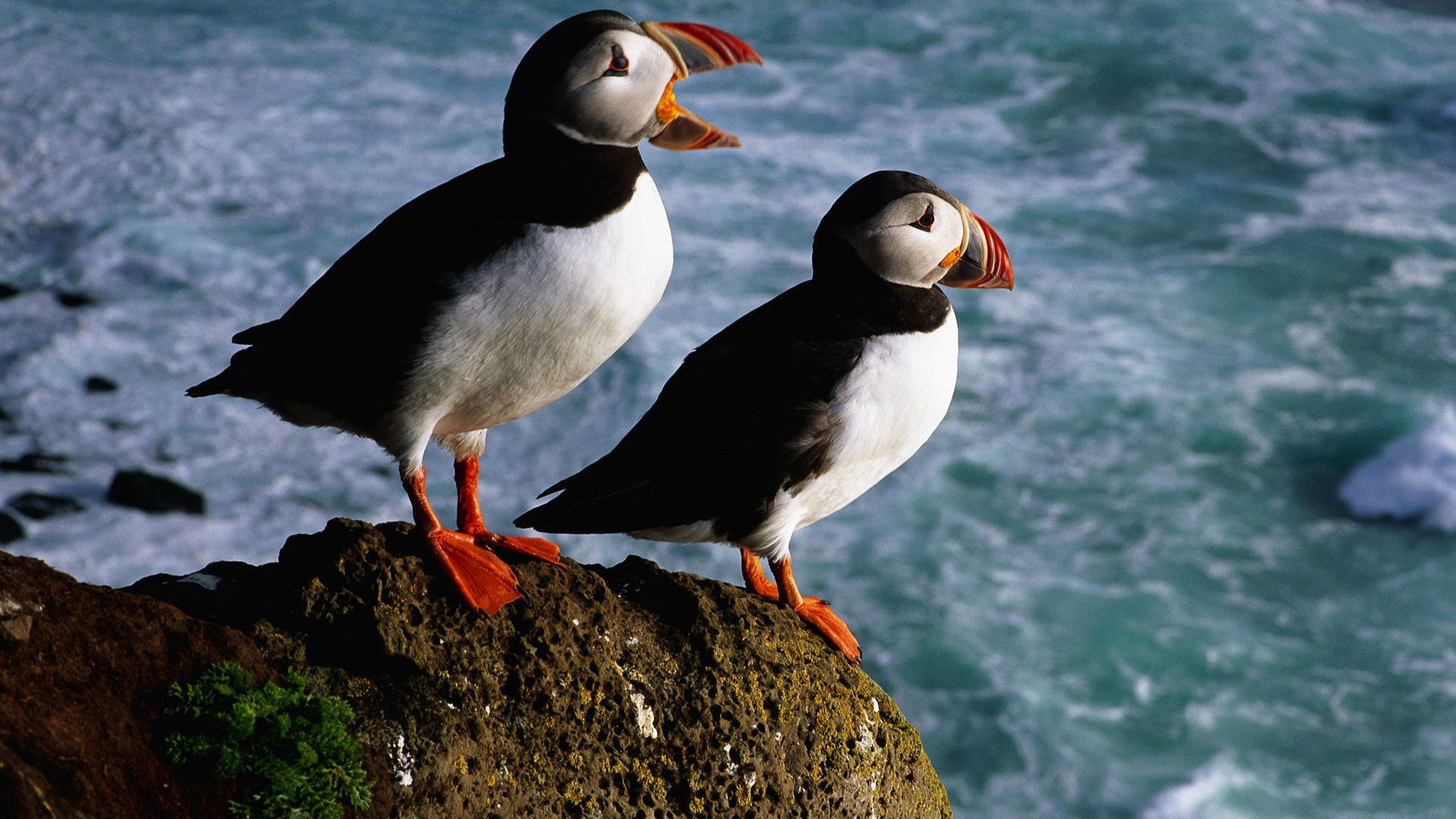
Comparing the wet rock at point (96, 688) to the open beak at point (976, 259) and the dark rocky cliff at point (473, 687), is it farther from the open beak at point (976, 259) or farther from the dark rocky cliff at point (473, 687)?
the open beak at point (976, 259)

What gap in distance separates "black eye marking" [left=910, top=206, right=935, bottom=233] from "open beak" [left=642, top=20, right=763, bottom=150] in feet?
2.20

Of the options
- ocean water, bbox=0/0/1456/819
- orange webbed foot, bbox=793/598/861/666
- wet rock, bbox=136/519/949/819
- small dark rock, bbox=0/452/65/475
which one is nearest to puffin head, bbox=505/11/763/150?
wet rock, bbox=136/519/949/819

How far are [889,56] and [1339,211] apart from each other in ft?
30.9

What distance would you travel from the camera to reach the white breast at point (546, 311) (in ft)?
14.6

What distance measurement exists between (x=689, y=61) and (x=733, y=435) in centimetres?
129

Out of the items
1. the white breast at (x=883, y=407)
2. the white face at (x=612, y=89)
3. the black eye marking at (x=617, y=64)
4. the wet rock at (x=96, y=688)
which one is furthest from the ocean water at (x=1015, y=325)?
the wet rock at (x=96, y=688)

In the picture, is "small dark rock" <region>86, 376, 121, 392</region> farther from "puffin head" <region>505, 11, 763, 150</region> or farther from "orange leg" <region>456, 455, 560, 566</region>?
"puffin head" <region>505, 11, 763, 150</region>

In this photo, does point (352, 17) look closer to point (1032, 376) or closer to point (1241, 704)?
point (1032, 376)

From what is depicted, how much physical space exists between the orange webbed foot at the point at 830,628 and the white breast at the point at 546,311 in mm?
1239

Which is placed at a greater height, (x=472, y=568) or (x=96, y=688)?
(x=96, y=688)

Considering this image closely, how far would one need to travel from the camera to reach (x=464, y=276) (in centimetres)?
450

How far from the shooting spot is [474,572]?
4480 mm

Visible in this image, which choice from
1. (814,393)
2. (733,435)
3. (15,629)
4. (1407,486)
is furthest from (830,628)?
(1407,486)

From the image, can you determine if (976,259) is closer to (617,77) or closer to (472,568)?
(617,77)
